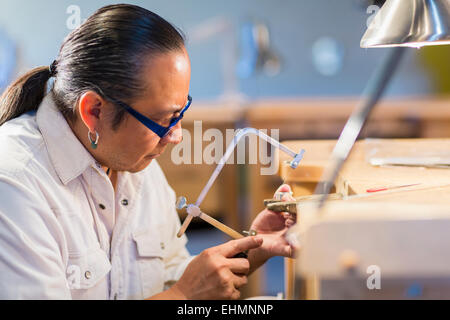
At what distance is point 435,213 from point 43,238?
0.63m

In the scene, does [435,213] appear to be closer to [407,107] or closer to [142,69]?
[142,69]

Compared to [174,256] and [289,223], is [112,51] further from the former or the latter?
[174,256]

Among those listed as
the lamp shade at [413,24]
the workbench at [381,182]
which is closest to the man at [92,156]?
the workbench at [381,182]

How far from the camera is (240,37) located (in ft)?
10.8

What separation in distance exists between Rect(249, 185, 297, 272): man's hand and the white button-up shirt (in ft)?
0.80

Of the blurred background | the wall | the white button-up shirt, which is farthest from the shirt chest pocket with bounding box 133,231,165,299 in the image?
the wall

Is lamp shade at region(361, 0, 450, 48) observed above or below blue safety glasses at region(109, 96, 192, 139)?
above

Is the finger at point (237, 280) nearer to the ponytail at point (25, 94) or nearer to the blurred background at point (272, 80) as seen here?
the ponytail at point (25, 94)

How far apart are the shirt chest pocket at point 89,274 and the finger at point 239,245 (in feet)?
0.79

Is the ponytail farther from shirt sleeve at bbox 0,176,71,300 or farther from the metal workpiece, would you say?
the metal workpiece

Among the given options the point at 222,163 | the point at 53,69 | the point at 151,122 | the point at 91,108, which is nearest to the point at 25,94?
the point at 53,69

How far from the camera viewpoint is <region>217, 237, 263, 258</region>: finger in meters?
1.03

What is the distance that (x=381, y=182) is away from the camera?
3.28 feet
